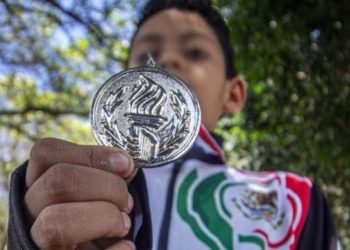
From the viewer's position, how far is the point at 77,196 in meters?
0.77

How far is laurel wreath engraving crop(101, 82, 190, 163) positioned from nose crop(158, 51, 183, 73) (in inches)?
14.1

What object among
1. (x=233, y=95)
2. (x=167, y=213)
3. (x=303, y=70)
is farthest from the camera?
(x=303, y=70)

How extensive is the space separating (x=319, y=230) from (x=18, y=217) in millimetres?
652

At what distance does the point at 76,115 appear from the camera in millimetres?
6285

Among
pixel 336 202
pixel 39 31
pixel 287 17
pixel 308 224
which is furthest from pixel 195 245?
pixel 39 31

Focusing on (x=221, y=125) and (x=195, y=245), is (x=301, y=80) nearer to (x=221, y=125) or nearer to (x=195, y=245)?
(x=221, y=125)

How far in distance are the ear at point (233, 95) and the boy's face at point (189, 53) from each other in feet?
0.22

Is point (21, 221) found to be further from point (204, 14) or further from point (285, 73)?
point (285, 73)

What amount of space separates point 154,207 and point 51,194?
380mm

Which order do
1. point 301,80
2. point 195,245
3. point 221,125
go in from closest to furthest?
point 195,245
point 301,80
point 221,125

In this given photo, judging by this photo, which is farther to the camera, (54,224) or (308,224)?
(308,224)

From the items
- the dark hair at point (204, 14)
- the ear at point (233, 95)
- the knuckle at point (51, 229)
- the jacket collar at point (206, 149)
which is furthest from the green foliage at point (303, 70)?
the knuckle at point (51, 229)

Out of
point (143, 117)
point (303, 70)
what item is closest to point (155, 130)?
point (143, 117)

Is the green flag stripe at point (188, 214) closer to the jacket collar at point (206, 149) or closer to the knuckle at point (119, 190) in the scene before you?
the jacket collar at point (206, 149)
